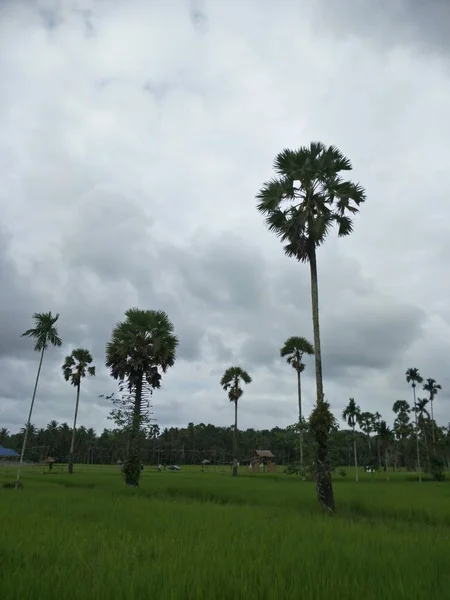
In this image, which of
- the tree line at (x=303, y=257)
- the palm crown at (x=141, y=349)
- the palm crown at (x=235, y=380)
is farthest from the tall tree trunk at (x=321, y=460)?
the palm crown at (x=235, y=380)

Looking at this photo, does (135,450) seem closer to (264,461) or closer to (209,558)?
(209,558)

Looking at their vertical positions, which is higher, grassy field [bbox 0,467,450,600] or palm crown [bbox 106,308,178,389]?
palm crown [bbox 106,308,178,389]

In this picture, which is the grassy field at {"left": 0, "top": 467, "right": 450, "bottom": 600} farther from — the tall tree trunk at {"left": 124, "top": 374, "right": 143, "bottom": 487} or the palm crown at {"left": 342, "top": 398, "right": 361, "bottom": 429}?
the palm crown at {"left": 342, "top": 398, "right": 361, "bottom": 429}

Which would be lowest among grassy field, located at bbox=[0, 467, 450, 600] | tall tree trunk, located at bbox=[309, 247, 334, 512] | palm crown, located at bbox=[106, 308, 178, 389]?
grassy field, located at bbox=[0, 467, 450, 600]

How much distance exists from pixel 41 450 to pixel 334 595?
15320 cm

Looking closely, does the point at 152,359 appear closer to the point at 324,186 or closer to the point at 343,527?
the point at 324,186

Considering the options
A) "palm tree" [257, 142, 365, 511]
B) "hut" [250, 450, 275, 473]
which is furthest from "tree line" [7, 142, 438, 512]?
"hut" [250, 450, 275, 473]

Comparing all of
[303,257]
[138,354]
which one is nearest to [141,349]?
[138,354]

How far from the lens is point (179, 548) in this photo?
933cm

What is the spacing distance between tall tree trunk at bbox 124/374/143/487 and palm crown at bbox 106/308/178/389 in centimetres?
88

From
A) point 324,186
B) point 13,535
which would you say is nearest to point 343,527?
point 13,535

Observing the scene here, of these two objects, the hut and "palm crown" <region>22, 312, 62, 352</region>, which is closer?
"palm crown" <region>22, 312, 62, 352</region>

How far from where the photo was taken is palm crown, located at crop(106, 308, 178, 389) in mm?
35188

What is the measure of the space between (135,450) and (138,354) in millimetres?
7035
